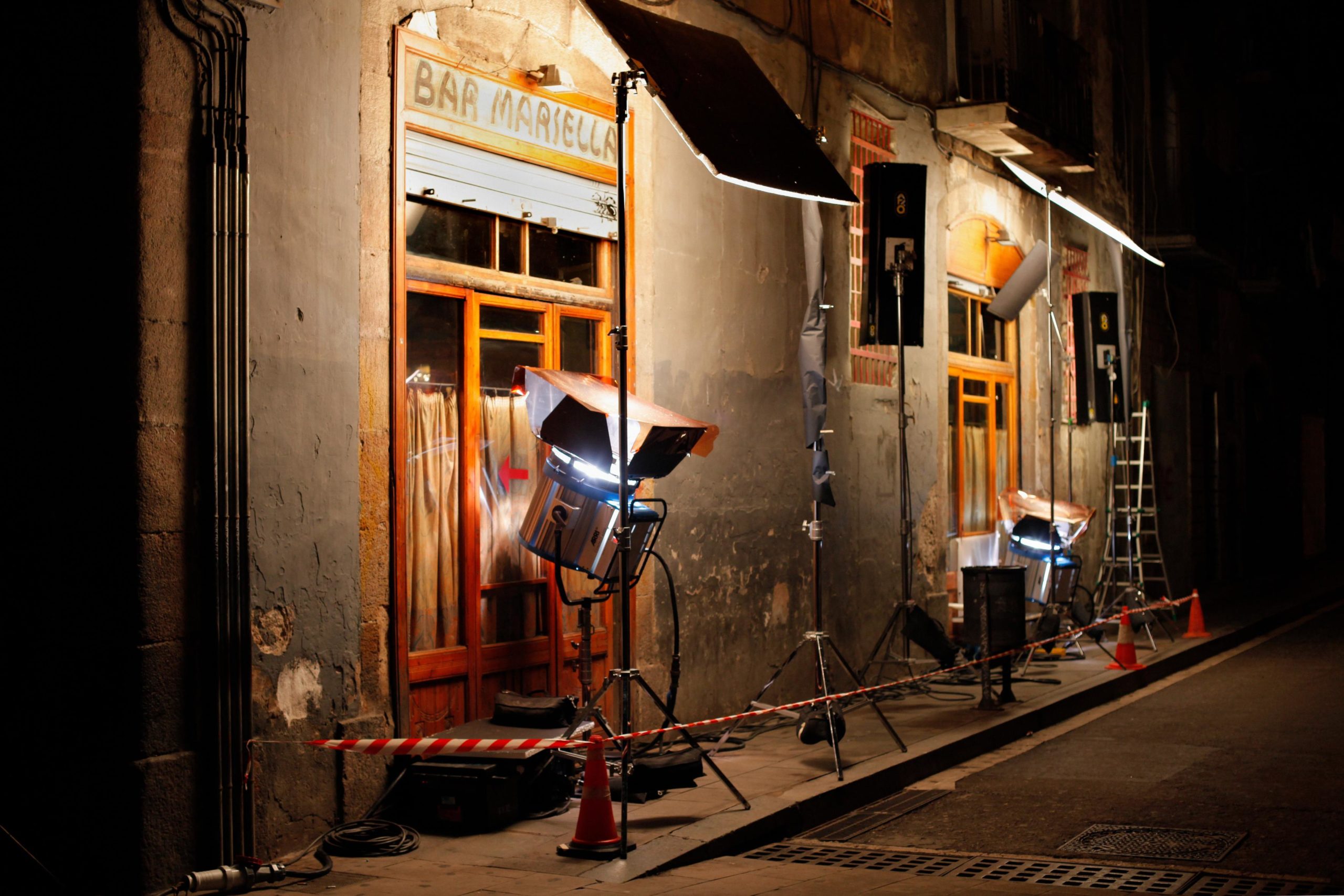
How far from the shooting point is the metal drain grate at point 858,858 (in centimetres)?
644

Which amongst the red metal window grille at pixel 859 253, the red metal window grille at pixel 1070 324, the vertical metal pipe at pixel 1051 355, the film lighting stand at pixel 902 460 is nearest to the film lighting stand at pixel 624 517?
the film lighting stand at pixel 902 460

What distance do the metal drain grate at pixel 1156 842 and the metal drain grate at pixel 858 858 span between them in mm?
641

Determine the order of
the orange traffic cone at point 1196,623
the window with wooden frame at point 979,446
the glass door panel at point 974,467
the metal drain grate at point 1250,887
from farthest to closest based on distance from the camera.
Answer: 1. the orange traffic cone at point 1196,623
2. the glass door panel at point 974,467
3. the window with wooden frame at point 979,446
4. the metal drain grate at point 1250,887

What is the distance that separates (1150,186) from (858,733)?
14.2 metres

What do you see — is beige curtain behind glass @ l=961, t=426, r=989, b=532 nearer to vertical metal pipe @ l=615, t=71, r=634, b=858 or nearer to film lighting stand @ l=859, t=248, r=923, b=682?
film lighting stand @ l=859, t=248, r=923, b=682

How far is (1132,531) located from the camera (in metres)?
16.8

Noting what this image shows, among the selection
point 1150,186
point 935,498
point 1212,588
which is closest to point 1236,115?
point 1150,186

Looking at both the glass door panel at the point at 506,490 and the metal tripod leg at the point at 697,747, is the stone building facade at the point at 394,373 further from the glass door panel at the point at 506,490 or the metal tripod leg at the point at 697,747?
the metal tripod leg at the point at 697,747

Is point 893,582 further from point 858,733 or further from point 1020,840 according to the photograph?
point 1020,840

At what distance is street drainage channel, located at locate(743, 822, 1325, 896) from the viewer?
5914 mm

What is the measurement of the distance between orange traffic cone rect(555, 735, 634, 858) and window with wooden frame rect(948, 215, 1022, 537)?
8071 millimetres

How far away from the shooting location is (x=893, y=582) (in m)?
12.4

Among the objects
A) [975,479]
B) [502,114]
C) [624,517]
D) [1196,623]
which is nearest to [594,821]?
[624,517]

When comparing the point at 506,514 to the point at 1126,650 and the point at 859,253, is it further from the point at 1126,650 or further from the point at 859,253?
the point at 1126,650
